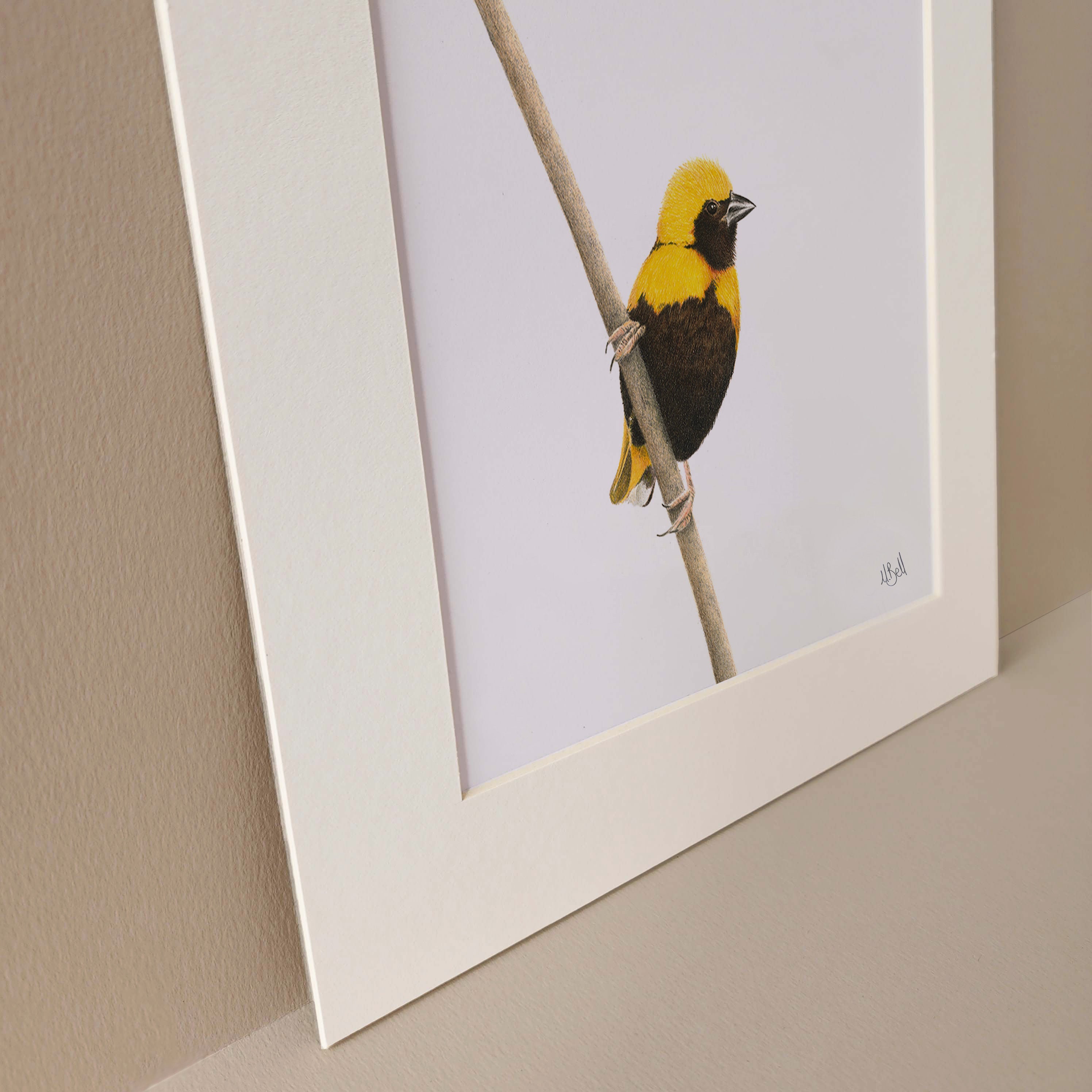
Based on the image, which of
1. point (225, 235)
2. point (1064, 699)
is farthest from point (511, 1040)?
point (1064, 699)

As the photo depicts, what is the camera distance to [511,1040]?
1.87 feet

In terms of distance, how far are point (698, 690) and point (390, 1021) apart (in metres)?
0.33

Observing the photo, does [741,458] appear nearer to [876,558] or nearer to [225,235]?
[876,558]

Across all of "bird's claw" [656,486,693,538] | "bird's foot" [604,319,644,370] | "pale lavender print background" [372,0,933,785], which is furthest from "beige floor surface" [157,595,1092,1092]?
"bird's foot" [604,319,644,370]

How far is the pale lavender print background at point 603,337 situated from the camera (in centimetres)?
59

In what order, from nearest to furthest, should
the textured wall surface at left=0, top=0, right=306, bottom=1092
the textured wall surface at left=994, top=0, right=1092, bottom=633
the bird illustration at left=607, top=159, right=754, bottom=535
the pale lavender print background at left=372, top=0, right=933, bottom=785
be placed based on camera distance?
the textured wall surface at left=0, top=0, right=306, bottom=1092 < the pale lavender print background at left=372, top=0, right=933, bottom=785 < the bird illustration at left=607, top=159, right=754, bottom=535 < the textured wall surface at left=994, top=0, right=1092, bottom=633

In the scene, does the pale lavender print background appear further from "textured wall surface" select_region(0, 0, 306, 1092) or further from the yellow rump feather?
"textured wall surface" select_region(0, 0, 306, 1092)

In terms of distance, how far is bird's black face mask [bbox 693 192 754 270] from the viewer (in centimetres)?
72

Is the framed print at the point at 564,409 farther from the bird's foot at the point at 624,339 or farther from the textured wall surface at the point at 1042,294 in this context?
the textured wall surface at the point at 1042,294
